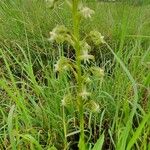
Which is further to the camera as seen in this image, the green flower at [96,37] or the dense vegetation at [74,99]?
the dense vegetation at [74,99]

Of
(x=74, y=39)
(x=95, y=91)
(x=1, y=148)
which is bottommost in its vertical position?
(x=1, y=148)

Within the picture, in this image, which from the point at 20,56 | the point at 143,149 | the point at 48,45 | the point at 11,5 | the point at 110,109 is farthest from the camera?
the point at 11,5

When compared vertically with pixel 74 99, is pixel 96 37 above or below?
above

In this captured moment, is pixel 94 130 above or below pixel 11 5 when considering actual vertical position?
below

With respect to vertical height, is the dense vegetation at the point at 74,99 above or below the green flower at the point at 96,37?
below

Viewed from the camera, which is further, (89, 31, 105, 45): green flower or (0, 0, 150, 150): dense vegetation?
(0, 0, 150, 150): dense vegetation

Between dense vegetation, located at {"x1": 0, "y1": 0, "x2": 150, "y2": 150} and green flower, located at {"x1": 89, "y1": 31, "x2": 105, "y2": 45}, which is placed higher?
green flower, located at {"x1": 89, "y1": 31, "x2": 105, "y2": 45}

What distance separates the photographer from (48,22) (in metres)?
4.36

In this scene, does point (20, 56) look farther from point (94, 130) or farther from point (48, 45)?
point (94, 130)

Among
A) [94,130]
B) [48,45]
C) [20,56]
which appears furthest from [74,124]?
[48,45]

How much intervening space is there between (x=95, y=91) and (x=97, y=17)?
5.71 ft

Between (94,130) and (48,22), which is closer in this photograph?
(94,130)

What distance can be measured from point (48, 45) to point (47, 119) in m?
1.54

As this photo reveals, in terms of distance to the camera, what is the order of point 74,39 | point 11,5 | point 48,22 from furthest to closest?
1. point 11,5
2. point 48,22
3. point 74,39
